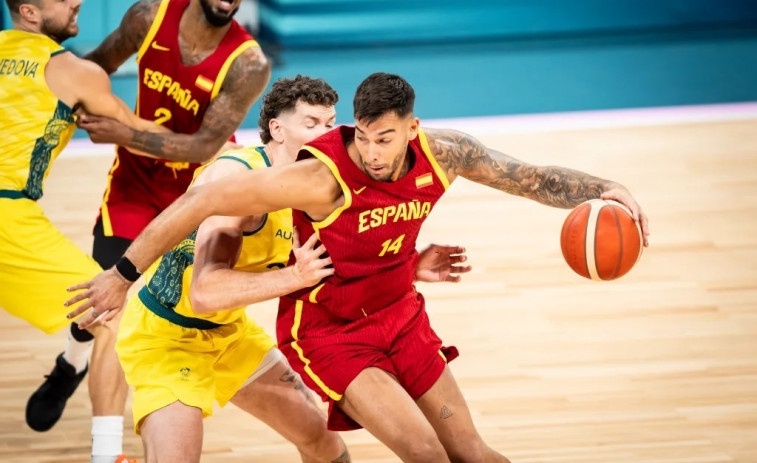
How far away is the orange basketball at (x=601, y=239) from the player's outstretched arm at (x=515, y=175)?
0.07 m

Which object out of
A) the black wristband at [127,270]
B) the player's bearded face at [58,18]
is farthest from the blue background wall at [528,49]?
the black wristband at [127,270]

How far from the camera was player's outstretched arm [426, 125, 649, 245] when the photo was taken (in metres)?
4.12

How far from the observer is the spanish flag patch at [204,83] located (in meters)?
5.43

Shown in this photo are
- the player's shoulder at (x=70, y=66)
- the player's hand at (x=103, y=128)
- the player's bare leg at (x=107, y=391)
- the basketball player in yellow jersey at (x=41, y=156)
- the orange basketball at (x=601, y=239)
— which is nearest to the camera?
the orange basketball at (x=601, y=239)

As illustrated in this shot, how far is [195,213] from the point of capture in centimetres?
370

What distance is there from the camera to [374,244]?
3.96m

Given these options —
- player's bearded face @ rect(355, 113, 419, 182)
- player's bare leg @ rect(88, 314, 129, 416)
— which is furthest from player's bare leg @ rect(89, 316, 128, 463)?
player's bearded face @ rect(355, 113, 419, 182)

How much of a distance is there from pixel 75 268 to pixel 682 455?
8.85 feet

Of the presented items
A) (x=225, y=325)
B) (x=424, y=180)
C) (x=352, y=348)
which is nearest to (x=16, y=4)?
(x=225, y=325)

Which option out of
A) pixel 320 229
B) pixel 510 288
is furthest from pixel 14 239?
pixel 510 288

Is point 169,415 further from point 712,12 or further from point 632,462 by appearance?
point 712,12

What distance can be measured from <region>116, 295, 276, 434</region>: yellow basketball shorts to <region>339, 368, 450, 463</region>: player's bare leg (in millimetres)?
578

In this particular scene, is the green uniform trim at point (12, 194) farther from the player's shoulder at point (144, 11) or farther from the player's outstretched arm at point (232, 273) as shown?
the player's outstretched arm at point (232, 273)

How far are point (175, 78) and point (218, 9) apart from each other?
1.24ft
